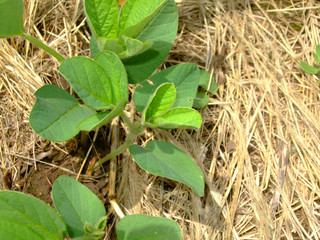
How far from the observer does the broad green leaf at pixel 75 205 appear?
114 centimetres

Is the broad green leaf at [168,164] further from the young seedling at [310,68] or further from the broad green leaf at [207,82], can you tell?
the young seedling at [310,68]

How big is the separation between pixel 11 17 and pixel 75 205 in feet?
2.20

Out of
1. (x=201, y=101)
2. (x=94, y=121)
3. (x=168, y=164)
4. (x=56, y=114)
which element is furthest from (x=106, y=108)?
(x=201, y=101)

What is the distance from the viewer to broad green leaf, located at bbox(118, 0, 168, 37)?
1.16 meters

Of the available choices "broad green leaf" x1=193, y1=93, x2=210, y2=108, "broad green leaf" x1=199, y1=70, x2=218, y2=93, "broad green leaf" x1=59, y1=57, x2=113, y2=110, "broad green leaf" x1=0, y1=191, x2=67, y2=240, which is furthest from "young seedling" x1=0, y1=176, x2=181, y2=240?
"broad green leaf" x1=199, y1=70, x2=218, y2=93

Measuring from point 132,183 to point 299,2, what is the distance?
1422 millimetres

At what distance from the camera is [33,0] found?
1.60m

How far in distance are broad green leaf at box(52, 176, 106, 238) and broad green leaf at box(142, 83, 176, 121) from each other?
0.35 metres

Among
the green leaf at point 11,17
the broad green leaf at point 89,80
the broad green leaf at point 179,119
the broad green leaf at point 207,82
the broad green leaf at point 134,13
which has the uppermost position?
the green leaf at point 11,17

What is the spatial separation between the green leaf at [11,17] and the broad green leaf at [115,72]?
0.99 ft

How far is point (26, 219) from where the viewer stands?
3.34 feet

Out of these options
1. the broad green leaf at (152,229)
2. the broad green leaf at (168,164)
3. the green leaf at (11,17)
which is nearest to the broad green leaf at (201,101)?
the broad green leaf at (168,164)

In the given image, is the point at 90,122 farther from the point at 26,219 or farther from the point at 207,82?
the point at 207,82

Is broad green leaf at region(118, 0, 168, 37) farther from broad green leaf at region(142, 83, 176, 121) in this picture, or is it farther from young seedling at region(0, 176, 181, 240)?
young seedling at region(0, 176, 181, 240)
